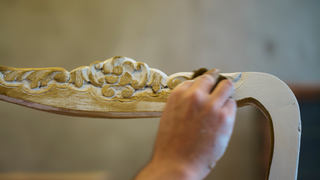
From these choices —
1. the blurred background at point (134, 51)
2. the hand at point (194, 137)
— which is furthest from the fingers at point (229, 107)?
the blurred background at point (134, 51)

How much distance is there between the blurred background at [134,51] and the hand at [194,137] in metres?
0.98

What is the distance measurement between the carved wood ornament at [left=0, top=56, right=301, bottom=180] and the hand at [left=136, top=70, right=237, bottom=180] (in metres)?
0.08

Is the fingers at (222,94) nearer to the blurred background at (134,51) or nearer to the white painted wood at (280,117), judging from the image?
the white painted wood at (280,117)

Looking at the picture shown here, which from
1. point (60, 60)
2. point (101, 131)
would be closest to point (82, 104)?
point (101, 131)

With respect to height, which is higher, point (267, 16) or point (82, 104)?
point (267, 16)

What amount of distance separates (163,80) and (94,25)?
1.11 m

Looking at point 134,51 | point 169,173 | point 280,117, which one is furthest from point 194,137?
point 134,51

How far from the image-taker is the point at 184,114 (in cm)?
25

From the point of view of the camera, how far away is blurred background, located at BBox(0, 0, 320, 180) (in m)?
1.18

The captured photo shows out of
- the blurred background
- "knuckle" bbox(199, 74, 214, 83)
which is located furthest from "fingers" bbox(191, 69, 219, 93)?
the blurred background

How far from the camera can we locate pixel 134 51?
49.4 inches

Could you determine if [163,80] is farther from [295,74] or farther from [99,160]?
[295,74]

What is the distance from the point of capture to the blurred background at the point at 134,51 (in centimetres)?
118

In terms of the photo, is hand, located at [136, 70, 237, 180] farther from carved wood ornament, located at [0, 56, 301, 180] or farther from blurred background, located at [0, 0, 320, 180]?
blurred background, located at [0, 0, 320, 180]
